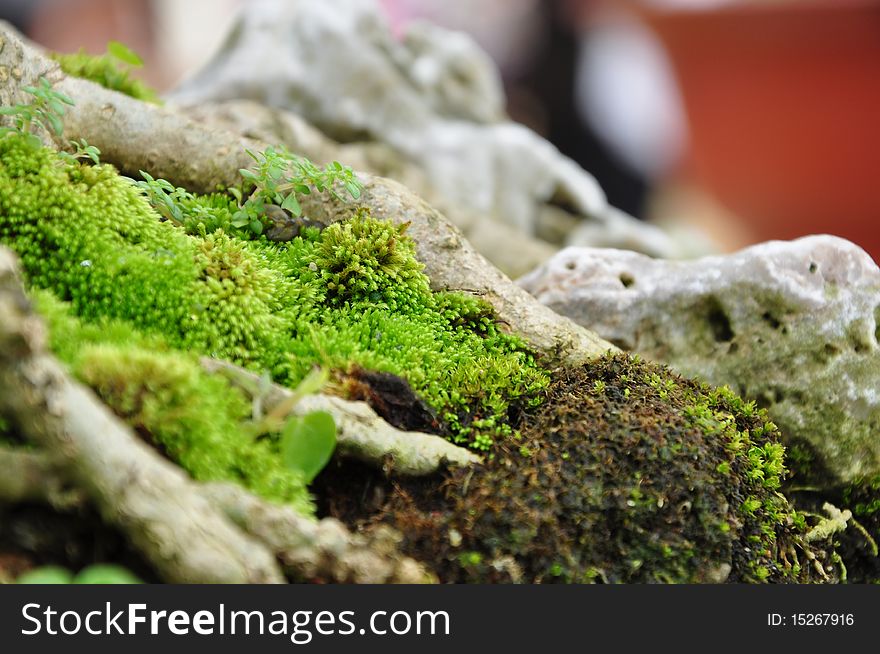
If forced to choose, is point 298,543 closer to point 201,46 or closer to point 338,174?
point 338,174

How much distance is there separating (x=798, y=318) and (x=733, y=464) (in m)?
1.25

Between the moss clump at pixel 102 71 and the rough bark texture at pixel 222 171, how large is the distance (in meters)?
0.79

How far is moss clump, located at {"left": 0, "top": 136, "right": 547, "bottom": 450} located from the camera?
3189mm

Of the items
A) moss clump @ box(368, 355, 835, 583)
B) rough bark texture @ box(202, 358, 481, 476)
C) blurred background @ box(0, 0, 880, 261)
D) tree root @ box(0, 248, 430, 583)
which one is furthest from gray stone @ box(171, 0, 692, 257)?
tree root @ box(0, 248, 430, 583)

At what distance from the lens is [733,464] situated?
3191mm

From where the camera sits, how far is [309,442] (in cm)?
278

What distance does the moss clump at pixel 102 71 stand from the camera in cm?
501

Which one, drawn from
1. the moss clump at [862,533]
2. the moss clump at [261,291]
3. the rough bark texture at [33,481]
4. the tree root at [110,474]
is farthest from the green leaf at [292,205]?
the moss clump at [862,533]

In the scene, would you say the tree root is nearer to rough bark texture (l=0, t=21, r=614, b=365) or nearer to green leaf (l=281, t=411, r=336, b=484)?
green leaf (l=281, t=411, r=336, b=484)

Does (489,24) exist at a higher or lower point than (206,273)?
higher

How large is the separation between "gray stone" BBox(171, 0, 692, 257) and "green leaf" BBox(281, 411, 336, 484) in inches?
207

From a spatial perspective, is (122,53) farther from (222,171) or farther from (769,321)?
(769,321)

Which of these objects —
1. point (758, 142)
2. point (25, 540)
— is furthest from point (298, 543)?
point (758, 142)

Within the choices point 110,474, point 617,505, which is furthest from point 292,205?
point 617,505
